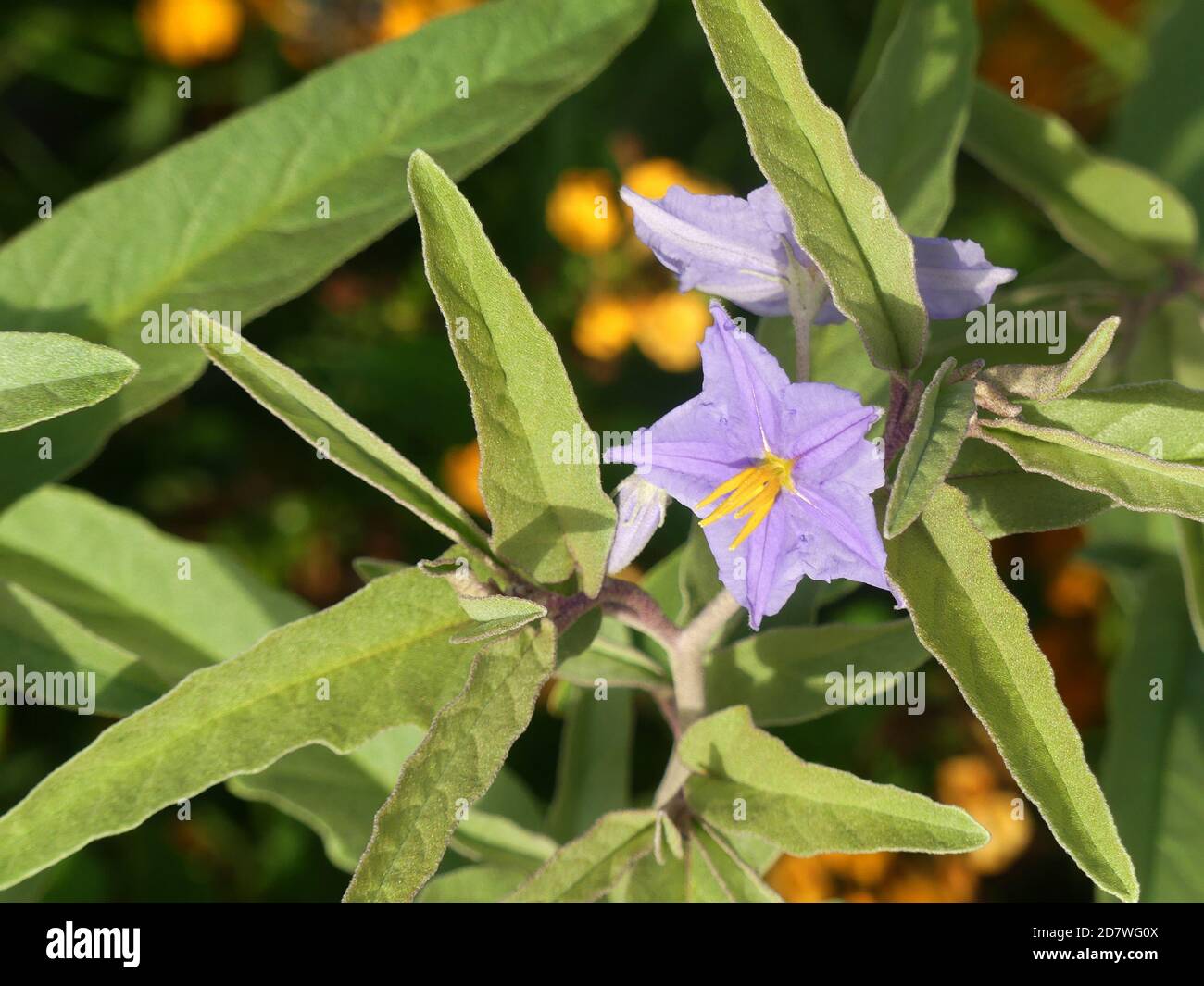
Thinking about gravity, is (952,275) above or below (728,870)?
above

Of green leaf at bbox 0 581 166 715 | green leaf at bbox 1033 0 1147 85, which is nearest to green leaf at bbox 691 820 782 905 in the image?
green leaf at bbox 0 581 166 715

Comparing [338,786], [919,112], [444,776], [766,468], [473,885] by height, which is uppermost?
[919,112]

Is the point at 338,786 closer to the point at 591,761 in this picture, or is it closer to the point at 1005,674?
the point at 591,761

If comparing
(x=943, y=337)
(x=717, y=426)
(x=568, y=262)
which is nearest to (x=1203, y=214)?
(x=943, y=337)

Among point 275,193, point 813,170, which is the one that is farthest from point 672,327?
point 813,170

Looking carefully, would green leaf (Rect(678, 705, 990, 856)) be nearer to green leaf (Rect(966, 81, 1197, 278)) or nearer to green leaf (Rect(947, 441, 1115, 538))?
green leaf (Rect(947, 441, 1115, 538))

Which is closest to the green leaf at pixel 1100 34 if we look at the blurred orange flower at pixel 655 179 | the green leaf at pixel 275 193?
the blurred orange flower at pixel 655 179
